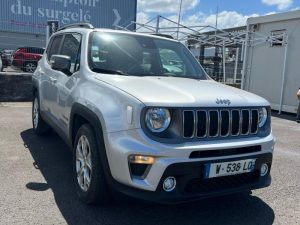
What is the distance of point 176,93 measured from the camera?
11.6 ft

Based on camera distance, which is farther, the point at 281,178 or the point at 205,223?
the point at 281,178

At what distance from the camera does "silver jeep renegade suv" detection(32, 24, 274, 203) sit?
3.24 meters

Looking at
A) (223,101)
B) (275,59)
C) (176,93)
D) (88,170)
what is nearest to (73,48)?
(88,170)

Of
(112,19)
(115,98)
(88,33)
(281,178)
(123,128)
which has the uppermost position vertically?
(112,19)

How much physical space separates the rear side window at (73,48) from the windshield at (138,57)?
0.89ft

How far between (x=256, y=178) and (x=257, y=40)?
1090 cm

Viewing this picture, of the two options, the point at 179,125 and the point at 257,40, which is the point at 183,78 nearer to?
the point at 179,125

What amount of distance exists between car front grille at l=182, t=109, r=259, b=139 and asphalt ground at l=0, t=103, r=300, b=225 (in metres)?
0.87

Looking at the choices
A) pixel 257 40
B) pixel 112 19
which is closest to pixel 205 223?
pixel 257 40

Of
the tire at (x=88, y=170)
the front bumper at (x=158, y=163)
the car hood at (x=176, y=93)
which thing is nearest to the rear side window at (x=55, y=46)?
the car hood at (x=176, y=93)

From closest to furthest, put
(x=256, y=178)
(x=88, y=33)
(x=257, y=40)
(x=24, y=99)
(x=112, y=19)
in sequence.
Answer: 1. (x=256, y=178)
2. (x=88, y=33)
3. (x=24, y=99)
4. (x=257, y=40)
5. (x=112, y=19)

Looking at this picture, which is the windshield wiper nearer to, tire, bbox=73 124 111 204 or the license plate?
tire, bbox=73 124 111 204

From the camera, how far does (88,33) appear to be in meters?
4.68

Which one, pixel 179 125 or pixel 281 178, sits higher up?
pixel 179 125
